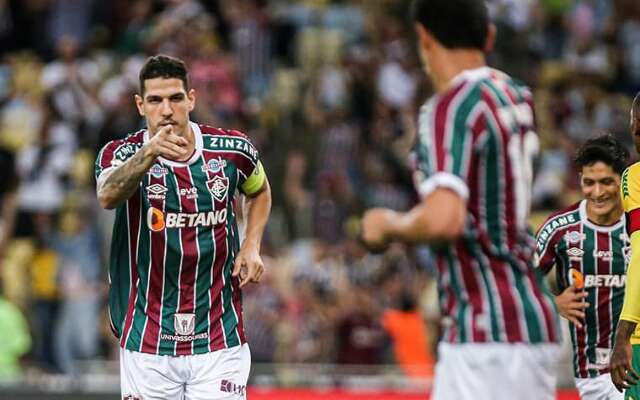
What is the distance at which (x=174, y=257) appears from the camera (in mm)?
7078

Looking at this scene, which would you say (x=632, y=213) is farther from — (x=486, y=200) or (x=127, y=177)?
(x=127, y=177)

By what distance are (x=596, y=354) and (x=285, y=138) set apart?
31.4 ft

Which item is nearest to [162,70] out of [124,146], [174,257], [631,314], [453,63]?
Answer: [124,146]

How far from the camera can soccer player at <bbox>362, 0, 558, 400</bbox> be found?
514 cm

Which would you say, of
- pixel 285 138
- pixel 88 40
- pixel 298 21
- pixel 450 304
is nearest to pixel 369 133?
pixel 285 138

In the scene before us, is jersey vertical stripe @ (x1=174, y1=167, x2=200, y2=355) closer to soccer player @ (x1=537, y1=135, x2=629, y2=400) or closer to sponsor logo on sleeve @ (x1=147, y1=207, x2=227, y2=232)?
sponsor logo on sleeve @ (x1=147, y1=207, x2=227, y2=232)

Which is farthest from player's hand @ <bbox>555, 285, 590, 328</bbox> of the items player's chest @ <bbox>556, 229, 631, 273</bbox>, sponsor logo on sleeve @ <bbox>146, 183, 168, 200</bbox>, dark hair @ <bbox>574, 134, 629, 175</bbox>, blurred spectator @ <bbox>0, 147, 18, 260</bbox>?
blurred spectator @ <bbox>0, 147, 18, 260</bbox>

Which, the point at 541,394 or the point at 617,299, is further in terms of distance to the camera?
the point at 617,299

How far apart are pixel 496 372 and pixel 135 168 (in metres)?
2.11

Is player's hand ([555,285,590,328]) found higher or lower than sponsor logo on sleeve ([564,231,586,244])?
lower

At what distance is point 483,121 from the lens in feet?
17.1

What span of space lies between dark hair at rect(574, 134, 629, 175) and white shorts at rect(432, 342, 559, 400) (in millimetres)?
2201

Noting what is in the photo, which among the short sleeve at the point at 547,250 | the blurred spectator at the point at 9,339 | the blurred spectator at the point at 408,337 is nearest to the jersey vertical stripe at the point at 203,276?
the short sleeve at the point at 547,250

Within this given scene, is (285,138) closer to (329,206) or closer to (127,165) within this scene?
(329,206)
